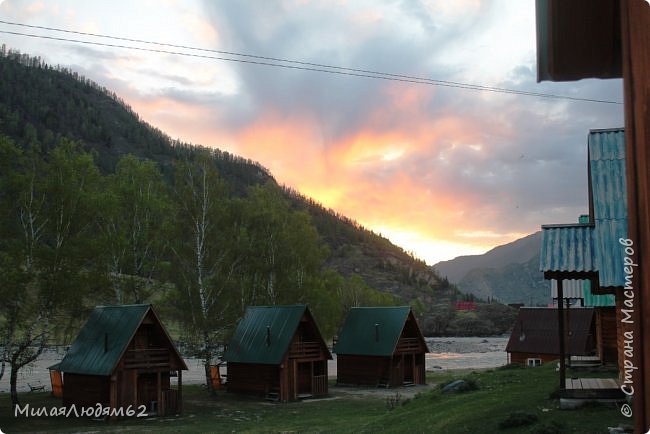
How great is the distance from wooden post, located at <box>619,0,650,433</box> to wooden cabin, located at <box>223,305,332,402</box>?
3401cm

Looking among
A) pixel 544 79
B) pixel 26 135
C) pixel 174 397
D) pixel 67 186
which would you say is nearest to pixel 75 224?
pixel 67 186

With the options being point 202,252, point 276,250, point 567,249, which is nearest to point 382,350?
point 202,252

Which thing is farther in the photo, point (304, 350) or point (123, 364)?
point (304, 350)

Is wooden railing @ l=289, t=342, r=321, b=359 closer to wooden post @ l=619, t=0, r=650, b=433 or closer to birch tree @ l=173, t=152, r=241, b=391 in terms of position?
birch tree @ l=173, t=152, r=241, b=391

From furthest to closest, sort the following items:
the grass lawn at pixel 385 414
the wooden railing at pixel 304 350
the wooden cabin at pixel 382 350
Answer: the wooden cabin at pixel 382 350
the wooden railing at pixel 304 350
the grass lawn at pixel 385 414

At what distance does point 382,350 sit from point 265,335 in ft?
27.9

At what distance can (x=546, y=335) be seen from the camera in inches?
1741

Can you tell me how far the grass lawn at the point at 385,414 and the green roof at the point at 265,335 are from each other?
2489 mm

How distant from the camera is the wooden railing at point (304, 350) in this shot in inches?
1455

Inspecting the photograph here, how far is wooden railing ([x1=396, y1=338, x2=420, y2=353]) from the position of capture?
140ft

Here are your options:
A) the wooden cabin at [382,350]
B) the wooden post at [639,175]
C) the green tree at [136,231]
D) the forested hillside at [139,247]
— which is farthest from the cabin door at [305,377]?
the wooden post at [639,175]

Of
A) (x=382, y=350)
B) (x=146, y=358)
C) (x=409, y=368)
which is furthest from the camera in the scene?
(x=409, y=368)

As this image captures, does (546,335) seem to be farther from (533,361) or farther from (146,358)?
(146,358)

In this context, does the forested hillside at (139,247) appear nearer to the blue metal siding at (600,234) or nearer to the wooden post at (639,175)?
the blue metal siding at (600,234)
